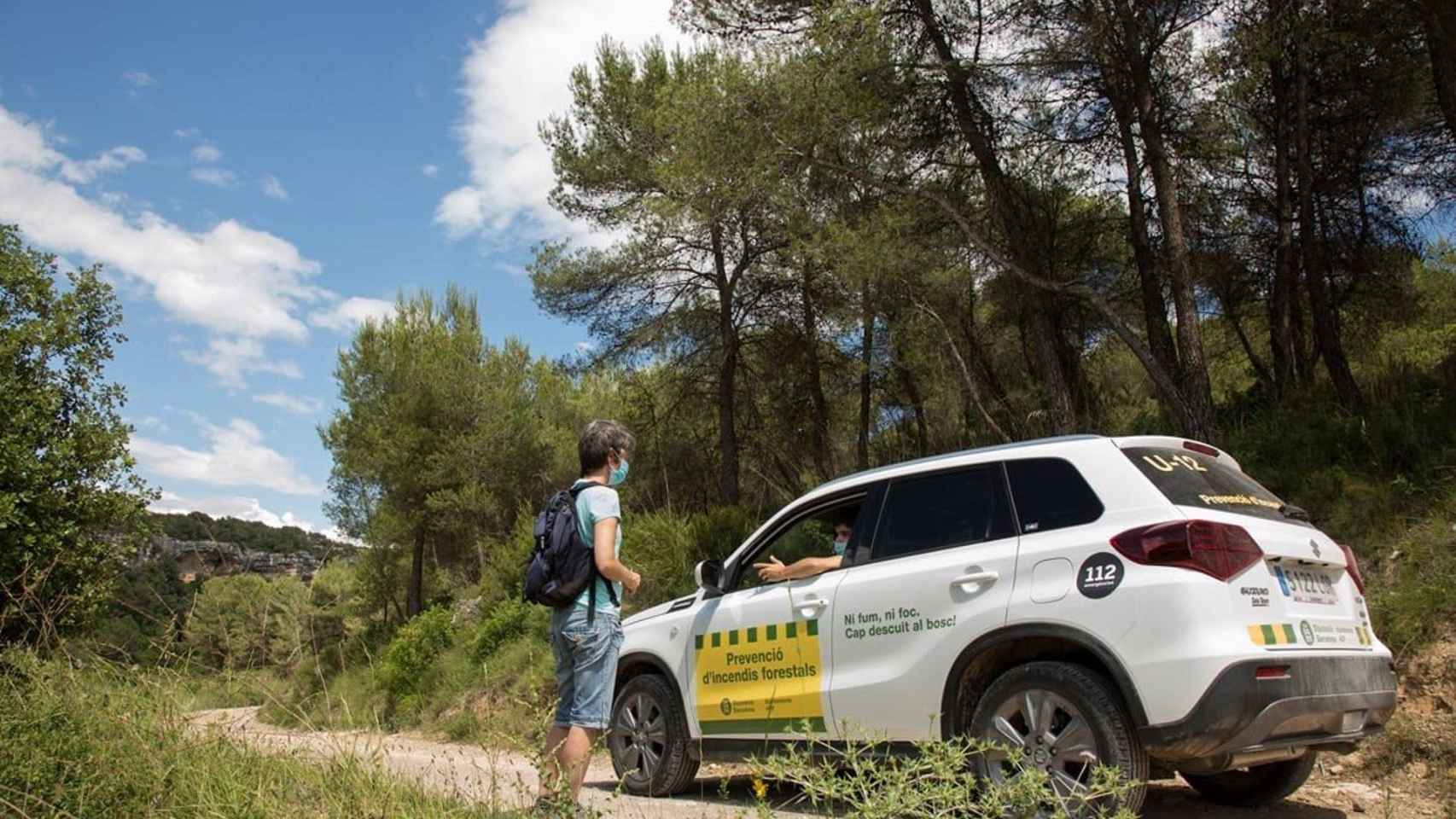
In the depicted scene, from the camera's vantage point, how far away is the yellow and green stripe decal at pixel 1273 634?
13.9 feet

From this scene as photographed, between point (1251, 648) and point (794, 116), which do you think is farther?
point (794, 116)

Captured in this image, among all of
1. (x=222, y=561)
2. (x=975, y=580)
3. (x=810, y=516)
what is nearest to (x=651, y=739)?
(x=810, y=516)

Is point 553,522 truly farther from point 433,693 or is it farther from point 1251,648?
point 433,693

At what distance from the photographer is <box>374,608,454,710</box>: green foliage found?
1553 centimetres

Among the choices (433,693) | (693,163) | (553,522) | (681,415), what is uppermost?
(693,163)

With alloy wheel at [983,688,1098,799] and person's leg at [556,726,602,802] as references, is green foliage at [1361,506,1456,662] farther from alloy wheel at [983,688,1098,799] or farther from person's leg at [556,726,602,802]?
person's leg at [556,726,602,802]

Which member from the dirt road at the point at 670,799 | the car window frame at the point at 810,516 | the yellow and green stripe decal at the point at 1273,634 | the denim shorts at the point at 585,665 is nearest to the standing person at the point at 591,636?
the denim shorts at the point at 585,665

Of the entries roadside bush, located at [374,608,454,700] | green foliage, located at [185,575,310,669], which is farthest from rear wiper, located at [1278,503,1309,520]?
roadside bush, located at [374,608,454,700]

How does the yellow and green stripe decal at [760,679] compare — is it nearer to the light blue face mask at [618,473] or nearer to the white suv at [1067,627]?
the white suv at [1067,627]

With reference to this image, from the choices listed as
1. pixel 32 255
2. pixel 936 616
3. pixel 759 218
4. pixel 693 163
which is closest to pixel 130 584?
pixel 936 616

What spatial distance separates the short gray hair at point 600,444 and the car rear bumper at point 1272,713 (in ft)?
8.75

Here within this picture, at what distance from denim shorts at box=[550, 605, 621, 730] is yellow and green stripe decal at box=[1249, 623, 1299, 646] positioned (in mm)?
2759

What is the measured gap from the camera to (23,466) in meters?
11.0

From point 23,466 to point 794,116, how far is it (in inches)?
375
